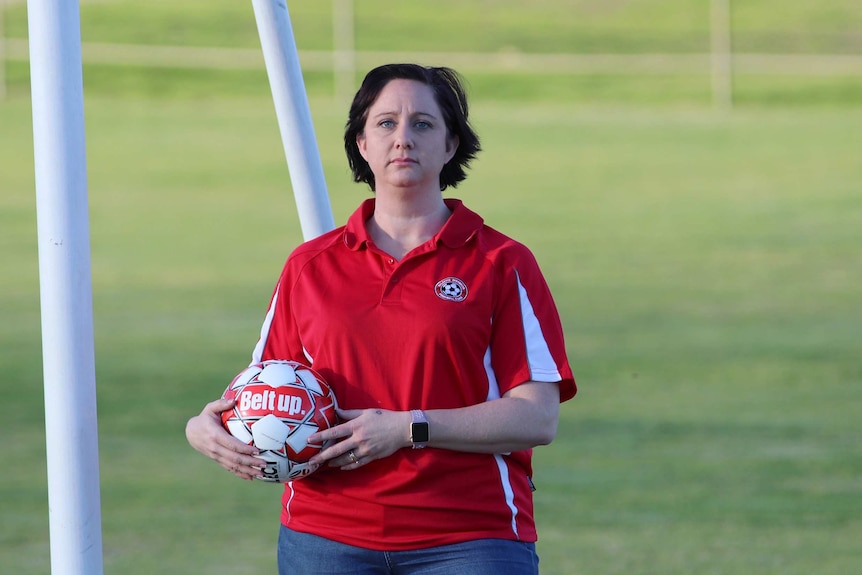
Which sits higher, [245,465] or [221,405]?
[221,405]

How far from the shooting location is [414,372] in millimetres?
3275

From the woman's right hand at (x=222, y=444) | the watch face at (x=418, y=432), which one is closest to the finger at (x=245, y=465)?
the woman's right hand at (x=222, y=444)

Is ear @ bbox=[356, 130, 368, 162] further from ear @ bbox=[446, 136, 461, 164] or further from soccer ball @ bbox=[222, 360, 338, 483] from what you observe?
soccer ball @ bbox=[222, 360, 338, 483]

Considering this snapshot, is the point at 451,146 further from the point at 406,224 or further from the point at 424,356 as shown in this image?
the point at 424,356

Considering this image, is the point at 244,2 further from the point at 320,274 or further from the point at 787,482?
the point at 320,274

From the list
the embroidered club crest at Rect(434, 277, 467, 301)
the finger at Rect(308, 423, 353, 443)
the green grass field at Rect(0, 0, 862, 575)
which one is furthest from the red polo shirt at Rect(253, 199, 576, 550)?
the green grass field at Rect(0, 0, 862, 575)

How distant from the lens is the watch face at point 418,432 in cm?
319

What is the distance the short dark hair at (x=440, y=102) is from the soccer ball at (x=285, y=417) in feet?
1.98

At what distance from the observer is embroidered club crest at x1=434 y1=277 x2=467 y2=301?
10.8ft

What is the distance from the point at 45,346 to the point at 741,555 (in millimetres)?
4528

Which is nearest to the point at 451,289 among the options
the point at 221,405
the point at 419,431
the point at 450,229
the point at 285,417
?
the point at 450,229

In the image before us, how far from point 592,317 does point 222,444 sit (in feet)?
35.3

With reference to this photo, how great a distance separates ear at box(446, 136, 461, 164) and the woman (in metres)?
0.06

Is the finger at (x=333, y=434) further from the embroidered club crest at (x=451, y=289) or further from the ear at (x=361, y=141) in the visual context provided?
the ear at (x=361, y=141)
